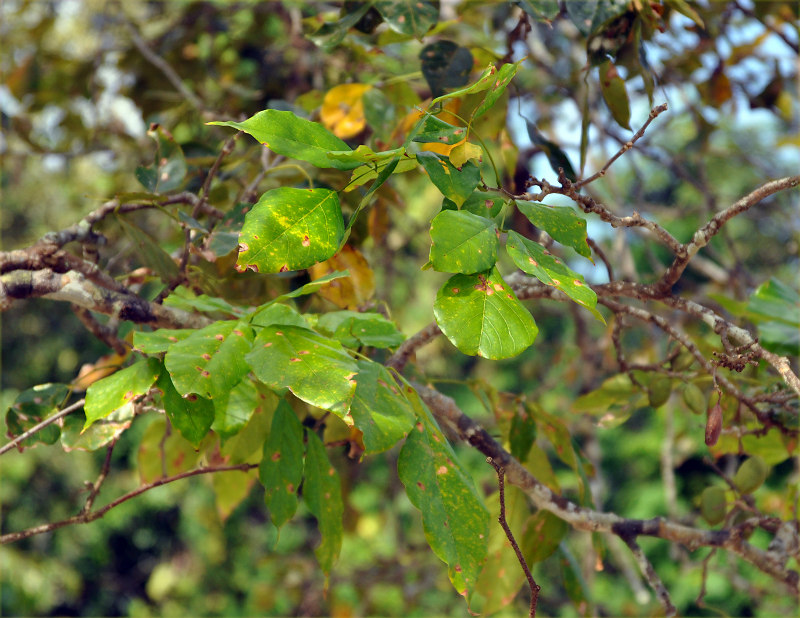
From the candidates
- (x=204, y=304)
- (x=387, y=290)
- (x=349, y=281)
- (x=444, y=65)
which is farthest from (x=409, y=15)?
(x=387, y=290)

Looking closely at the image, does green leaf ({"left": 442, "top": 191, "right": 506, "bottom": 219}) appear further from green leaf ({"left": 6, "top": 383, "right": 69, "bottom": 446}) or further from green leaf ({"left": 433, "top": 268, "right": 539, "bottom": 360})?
green leaf ({"left": 6, "top": 383, "right": 69, "bottom": 446})

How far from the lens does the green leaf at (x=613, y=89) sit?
0.86 meters

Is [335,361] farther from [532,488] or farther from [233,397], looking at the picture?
[532,488]

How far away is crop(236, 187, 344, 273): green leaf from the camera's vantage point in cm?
53

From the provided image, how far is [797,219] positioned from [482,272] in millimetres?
1674

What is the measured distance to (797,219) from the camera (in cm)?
187

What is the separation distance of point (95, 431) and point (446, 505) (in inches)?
14.3

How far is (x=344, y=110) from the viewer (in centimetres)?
104

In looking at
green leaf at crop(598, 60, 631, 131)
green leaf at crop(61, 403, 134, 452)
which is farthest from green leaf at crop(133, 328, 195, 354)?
green leaf at crop(598, 60, 631, 131)

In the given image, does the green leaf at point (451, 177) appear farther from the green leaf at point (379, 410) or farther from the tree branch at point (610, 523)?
the tree branch at point (610, 523)

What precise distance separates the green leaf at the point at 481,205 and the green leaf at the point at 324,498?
0.97 feet

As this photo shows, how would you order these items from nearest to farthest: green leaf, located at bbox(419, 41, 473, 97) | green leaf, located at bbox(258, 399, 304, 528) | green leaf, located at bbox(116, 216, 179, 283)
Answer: green leaf, located at bbox(258, 399, 304, 528), green leaf, located at bbox(116, 216, 179, 283), green leaf, located at bbox(419, 41, 473, 97)

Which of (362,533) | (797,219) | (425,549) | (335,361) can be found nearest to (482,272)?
(335,361)

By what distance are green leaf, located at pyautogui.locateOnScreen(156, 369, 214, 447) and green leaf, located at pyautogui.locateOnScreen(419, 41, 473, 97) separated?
532 millimetres
